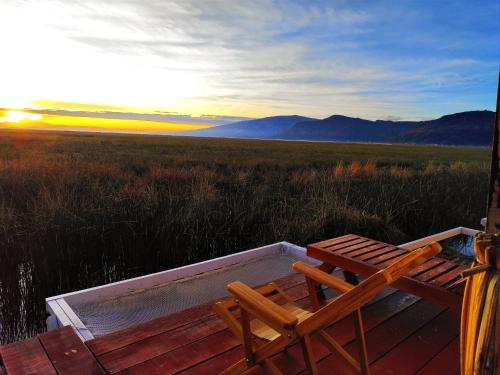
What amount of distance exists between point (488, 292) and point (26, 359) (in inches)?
81.4

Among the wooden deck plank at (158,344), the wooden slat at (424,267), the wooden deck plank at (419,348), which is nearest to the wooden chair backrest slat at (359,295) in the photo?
the wooden deck plank at (419,348)

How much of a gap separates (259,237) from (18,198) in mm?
3995

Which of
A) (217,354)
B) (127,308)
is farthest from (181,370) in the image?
(127,308)

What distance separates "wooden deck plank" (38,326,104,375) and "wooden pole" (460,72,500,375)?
1.72 meters

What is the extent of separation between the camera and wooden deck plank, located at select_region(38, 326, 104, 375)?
185cm

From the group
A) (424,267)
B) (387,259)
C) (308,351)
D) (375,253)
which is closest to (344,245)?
(375,253)

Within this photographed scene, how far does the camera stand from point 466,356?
2.84 feet

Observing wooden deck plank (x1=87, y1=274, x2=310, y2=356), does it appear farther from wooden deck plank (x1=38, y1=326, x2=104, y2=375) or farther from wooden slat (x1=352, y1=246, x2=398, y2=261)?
wooden slat (x1=352, y1=246, x2=398, y2=261)

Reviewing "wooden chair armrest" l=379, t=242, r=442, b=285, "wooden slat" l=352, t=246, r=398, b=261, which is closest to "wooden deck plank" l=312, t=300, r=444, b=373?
"wooden slat" l=352, t=246, r=398, b=261

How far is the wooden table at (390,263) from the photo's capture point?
221 centimetres

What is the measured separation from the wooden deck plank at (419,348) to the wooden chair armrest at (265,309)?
0.86m

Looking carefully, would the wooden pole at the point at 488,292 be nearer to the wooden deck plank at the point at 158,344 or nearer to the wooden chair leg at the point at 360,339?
the wooden chair leg at the point at 360,339

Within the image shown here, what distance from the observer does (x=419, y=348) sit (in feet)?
7.06

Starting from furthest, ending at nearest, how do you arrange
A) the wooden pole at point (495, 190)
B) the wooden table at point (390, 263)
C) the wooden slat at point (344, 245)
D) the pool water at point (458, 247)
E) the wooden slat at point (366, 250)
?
the pool water at point (458, 247) < the wooden slat at point (344, 245) < the wooden slat at point (366, 250) < the wooden table at point (390, 263) < the wooden pole at point (495, 190)
